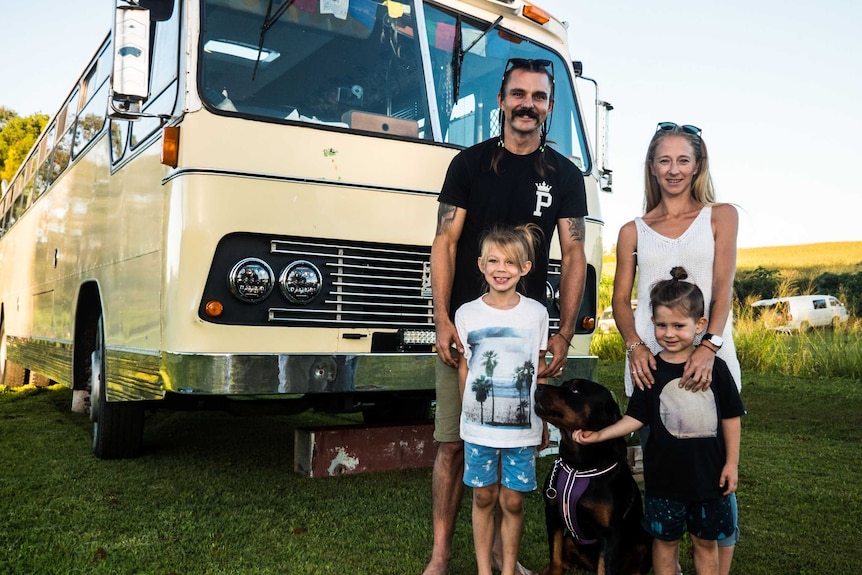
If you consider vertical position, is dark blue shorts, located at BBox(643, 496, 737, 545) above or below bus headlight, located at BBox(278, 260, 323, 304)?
below

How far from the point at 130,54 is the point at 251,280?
129cm

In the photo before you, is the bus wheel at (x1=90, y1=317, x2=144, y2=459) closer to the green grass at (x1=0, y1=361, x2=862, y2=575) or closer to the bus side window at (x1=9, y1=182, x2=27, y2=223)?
the green grass at (x1=0, y1=361, x2=862, y2=575)

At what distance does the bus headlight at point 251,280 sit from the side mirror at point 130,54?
3.27 ft

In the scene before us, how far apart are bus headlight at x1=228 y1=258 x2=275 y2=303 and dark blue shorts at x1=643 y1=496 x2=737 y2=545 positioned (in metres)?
2.18

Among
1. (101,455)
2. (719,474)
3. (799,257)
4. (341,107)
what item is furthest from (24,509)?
(799,257)

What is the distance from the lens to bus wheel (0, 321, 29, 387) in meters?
11.0

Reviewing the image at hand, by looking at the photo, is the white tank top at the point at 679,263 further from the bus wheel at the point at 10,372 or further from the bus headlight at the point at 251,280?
the bus wheel at the point at 10,372

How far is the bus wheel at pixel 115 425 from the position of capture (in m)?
5.46

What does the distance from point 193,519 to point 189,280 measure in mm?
1223

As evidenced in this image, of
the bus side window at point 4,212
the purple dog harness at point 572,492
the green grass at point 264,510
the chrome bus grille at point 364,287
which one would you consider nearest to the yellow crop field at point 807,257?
the bus side window at point 4,212

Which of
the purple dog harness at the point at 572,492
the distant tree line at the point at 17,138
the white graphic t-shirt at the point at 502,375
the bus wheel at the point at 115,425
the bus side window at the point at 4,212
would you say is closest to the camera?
the white graphic t-shirt at the point at 502,375

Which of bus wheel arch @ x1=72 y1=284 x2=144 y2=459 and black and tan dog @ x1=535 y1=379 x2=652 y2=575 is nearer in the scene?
black and tan dog @ x1=535 y1=379 x2=652 y2=575

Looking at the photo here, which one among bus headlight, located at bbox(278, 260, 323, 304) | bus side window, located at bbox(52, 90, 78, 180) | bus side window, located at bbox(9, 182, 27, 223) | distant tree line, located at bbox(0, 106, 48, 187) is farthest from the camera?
distant tree line, located at bbox(0, 106, 48, 187)

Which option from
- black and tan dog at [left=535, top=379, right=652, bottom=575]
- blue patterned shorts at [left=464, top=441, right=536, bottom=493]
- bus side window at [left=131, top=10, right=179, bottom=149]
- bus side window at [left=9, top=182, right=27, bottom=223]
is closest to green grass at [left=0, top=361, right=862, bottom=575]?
black and tan dog at [left=535, top=379, right=652, bottom=575]
